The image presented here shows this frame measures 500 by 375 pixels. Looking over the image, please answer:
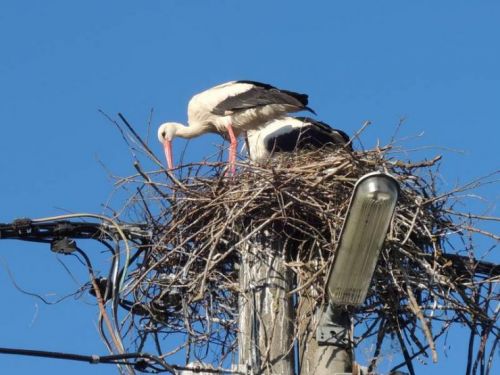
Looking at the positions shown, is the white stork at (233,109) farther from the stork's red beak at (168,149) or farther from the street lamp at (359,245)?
the street lamp at (359,245)

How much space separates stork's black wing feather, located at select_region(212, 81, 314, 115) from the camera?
11.2 metres

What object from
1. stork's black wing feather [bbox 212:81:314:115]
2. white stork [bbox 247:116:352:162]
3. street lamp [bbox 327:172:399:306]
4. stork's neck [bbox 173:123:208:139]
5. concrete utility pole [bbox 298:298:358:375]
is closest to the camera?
street lamp [bbox 327:172:399:306]

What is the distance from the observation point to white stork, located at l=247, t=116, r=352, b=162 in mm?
10133

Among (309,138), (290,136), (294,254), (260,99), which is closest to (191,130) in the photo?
(260,99)

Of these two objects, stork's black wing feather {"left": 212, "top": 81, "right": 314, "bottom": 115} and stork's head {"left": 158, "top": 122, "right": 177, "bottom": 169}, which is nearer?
stork's black wing feather {"left": 212, "top": 81, "right": 314, "bottom": 115}

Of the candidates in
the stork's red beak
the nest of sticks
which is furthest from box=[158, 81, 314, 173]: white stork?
the nest of sticks

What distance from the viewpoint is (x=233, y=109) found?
1166 centimetres

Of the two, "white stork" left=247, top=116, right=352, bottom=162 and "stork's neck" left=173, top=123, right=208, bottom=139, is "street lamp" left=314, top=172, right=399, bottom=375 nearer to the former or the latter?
"white stork" left=247, top=116, right=352, bottom=162

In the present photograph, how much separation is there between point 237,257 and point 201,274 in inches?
8.9

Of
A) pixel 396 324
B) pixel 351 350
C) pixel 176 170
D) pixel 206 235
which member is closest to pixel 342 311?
pixel 351 350

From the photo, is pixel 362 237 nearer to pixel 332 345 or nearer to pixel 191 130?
pixel 332 345

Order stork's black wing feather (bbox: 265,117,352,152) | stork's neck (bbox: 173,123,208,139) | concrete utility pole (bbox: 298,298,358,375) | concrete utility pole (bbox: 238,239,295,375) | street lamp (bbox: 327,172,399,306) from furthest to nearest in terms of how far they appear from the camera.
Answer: stork's neck (bbox: 173,123,208,139) < stork's black wing feather (bbox: 265,117,352,152) < concrete utility pole (bbox: 238,239,295,375) < concrete utility pole (bbox: 298,298,358,375) < street lamp (bbox: 327,172,399,306)

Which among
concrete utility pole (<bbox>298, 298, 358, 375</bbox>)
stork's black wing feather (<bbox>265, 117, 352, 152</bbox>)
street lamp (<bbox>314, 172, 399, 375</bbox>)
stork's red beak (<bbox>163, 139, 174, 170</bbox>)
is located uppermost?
stork's red beak (<bbox>163, 139, 174, 170</bbox>)

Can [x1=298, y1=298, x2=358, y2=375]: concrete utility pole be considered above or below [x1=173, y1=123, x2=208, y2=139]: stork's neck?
below
